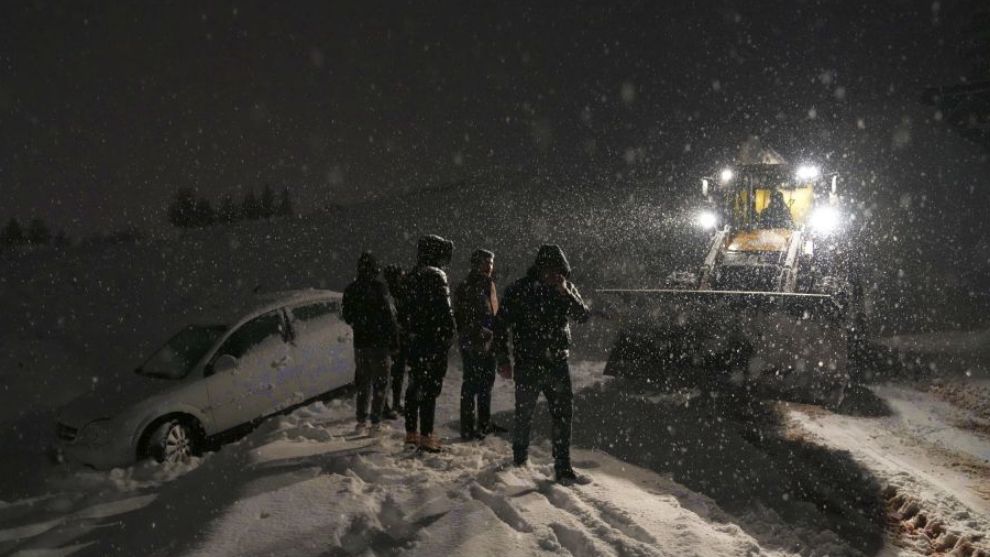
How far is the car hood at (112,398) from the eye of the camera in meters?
5.64

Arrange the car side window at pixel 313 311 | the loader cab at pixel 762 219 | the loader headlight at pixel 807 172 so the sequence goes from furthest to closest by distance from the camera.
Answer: the loader headlight at pixel 807 172, the loader cab at pixel 762 219, the car side window at pixel 313 311

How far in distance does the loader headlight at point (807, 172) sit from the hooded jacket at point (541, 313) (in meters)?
10.2

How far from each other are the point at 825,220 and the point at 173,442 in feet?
40.3

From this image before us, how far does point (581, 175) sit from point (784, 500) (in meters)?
40.1

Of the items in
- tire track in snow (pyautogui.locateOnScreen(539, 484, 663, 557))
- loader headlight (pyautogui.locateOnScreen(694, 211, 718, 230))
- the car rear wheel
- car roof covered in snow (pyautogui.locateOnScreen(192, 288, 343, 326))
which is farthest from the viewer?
loader headlight (pyautogui.locateOnScreen(694, 211, 718, 230))

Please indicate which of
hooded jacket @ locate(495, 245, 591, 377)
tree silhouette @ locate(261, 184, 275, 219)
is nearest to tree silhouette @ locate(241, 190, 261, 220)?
tree silhouette @ locate(261, 184, 275, 219)

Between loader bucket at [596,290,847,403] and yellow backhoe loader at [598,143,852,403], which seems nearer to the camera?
loader bucket at [596,290,847,403]

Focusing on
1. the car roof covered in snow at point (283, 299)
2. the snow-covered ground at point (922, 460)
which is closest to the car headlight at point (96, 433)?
the car roof covered in snow at point (283, 299)

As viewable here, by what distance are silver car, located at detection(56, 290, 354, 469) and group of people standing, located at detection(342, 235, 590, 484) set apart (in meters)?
1.23

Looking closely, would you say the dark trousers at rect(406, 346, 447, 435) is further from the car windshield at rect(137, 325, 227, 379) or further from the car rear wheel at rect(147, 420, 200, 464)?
the car windshield at rect(137, 325, 227, 379)

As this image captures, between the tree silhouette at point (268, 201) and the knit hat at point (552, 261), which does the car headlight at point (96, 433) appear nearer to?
the knit hat at point (552, 261)

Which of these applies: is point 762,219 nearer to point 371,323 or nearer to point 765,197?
point 765,197

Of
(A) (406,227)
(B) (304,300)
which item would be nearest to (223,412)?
(B) (304,300)

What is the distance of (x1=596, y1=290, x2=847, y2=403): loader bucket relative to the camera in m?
7.27
